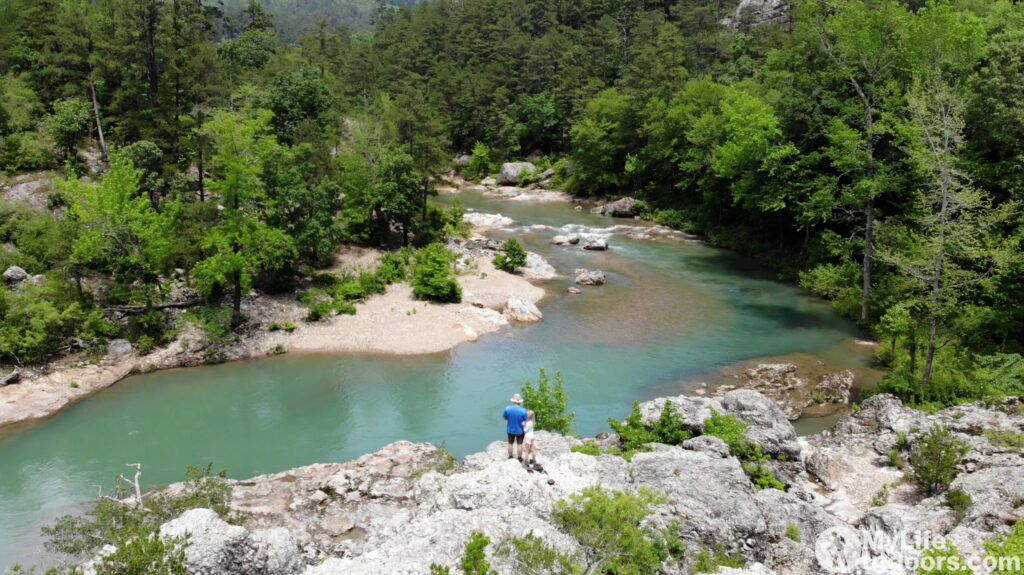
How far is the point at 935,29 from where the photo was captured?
26.1 metres

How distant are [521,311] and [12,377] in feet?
68.2

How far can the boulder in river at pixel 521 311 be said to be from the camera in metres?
30.2

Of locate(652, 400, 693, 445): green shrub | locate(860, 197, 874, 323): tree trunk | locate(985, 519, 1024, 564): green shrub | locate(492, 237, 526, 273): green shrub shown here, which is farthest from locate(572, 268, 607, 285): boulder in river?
locate(985, 519, 1024, 564): green shrub

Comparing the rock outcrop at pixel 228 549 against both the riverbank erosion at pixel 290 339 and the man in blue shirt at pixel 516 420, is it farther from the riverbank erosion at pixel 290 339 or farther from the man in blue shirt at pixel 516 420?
the riverbank erosion at pixel 290 339

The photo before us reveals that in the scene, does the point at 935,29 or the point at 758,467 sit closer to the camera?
the point at 758,467

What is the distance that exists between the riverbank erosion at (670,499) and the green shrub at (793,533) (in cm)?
4

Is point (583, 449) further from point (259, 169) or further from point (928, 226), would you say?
point (259, 169)

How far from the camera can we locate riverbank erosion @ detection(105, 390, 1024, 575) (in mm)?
10562

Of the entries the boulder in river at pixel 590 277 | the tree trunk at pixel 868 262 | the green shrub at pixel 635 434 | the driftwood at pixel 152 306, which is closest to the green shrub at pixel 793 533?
the green shrub at pixel 635 434

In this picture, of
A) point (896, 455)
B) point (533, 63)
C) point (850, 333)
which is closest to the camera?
point (896, 455)

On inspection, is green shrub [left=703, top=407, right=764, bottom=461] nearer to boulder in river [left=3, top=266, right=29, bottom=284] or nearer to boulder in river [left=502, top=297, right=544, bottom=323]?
boulder in river [left=502, top=297, right=544, bottom=323]

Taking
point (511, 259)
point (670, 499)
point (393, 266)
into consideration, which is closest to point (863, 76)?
point (511, 259)

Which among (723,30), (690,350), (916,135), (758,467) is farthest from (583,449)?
(723,30)

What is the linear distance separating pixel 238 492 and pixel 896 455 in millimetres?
17008
